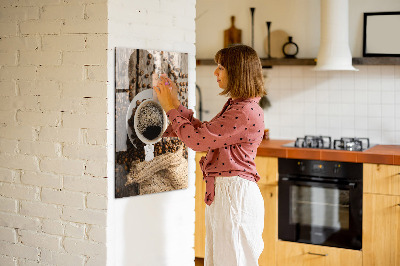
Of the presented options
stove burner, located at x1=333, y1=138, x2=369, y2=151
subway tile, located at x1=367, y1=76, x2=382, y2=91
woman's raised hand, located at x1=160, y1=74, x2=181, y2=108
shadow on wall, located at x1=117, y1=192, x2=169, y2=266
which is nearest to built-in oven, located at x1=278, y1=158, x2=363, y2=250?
stove burner, located at x1=333, y1=138, x2=369, y2=151

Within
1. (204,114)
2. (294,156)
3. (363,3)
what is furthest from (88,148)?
(363,3)

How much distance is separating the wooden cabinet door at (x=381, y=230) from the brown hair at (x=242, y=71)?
159 cm

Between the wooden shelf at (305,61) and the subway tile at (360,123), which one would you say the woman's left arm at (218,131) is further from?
the subway tile at (360,123)

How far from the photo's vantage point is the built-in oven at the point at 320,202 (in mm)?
3830

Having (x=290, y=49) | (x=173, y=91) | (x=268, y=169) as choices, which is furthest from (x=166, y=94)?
(x=290, y=49)

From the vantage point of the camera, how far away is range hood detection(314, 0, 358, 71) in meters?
4.15

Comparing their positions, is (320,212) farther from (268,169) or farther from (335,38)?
(335,38)

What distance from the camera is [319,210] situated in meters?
3.99

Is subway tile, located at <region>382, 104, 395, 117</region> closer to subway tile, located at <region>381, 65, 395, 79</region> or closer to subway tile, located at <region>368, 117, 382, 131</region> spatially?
subway tile, located at <region>368, 117, 382, 131</region>

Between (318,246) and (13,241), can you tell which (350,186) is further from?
Result: (13,241)

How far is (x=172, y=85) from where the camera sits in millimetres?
2855

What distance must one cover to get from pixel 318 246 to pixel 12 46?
243cm

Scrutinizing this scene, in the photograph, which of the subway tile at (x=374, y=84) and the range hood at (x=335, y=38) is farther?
the subway tile at (x=374, y=84)

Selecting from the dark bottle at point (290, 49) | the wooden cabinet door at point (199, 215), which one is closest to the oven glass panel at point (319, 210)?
the wooden cabinet door at point (199, 215)
